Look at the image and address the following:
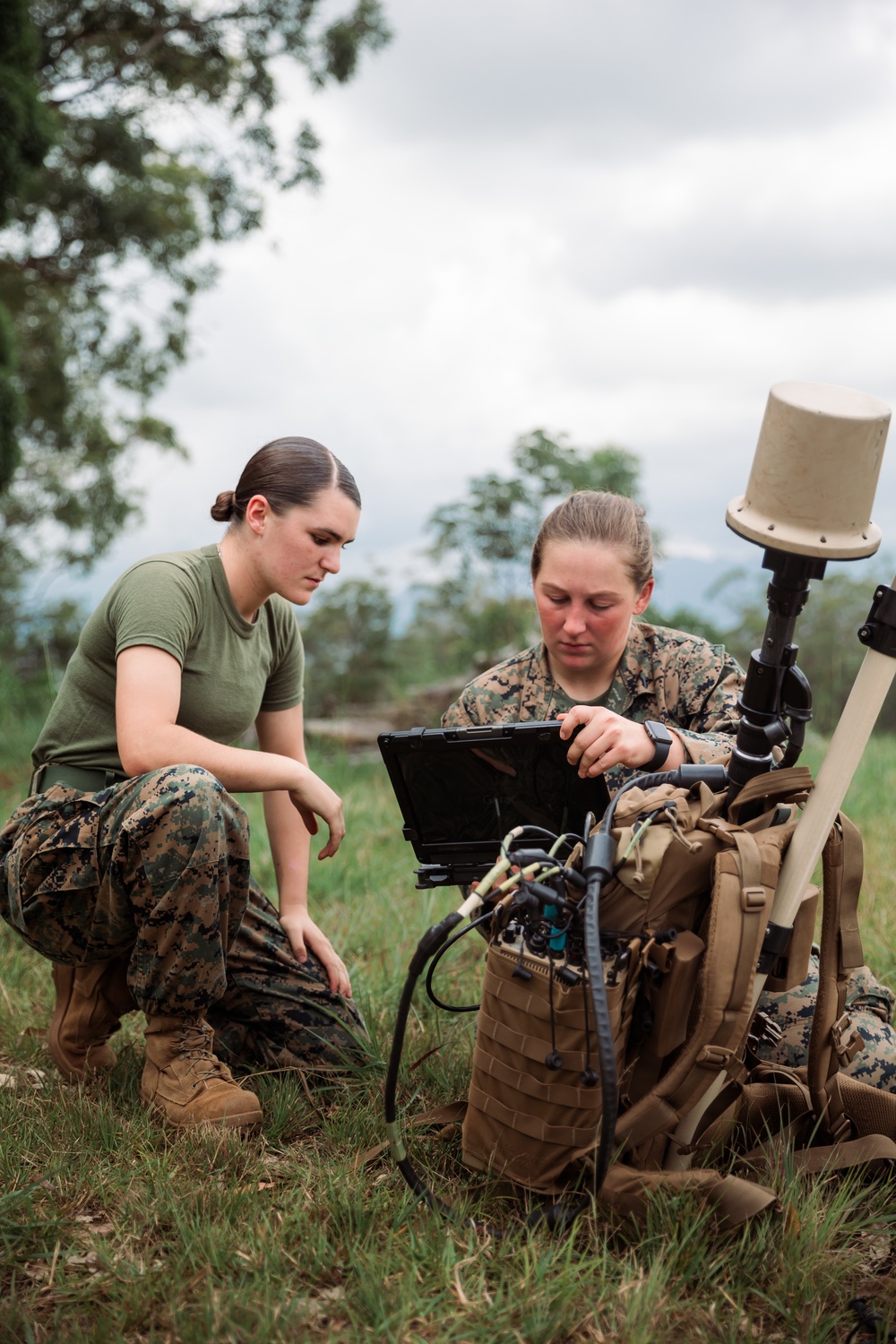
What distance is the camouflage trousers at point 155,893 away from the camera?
7.97 ft

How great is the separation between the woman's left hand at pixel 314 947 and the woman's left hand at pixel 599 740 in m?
1.14

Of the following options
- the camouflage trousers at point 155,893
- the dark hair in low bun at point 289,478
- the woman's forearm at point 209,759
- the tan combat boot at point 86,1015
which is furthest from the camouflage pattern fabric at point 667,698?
the tan combat boot at point 86,1015

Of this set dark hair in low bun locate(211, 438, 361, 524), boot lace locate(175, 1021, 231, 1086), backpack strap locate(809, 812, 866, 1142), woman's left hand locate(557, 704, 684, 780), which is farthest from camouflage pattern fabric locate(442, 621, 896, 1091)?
boot lace locate(175, 1021, 231, 1086)

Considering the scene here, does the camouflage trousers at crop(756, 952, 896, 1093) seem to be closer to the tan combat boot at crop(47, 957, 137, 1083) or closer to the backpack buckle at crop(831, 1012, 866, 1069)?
the backpack buckle at crop(831, 1012, 866, 1069)

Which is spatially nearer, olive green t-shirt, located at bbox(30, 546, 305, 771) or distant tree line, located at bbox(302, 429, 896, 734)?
olive green t-shirt, located at bbox(30, 546, 305, 771)

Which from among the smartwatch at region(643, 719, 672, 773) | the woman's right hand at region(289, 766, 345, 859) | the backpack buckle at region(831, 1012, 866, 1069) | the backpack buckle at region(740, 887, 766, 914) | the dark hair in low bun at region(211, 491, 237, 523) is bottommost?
the backpack buckle at region(831, 1012, 866, 1069)

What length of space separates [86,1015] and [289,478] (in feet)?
4.67

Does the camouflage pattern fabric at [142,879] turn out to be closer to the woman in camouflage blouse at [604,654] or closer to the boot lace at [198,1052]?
the boot lace at [198,1052]

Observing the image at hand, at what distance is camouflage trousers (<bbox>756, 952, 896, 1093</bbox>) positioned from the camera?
2365mm

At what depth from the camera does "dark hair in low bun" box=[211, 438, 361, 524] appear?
2754 mm

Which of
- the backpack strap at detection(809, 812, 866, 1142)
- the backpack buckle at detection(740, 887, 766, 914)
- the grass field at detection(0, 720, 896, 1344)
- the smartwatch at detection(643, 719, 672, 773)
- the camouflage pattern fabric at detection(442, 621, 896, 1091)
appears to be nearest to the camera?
the grass field at detection(0, 720, 896, 1344)

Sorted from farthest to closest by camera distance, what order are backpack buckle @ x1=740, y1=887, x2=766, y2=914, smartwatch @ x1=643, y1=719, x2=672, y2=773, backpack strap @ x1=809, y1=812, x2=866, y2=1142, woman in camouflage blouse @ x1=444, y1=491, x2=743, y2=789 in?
woman in camouflage blouse @ x1=444, y1=491, x2=743, y2=789, smartwatch @ x1=643, y1=719, x2=672, y2=773, backpack strap @ x1=809, y1=812, x2=866, y2=1142, backpack buckle @ x1=740, y1=887, x2=766, y2=914

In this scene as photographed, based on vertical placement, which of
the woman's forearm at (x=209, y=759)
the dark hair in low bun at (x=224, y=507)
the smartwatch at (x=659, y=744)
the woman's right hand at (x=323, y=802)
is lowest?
the woman's right hand at (x=323, y=802)

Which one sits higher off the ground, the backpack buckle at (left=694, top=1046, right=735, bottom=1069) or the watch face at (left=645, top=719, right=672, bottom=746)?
the watch face at (left=645, top=719, right=672, bottom=746)
